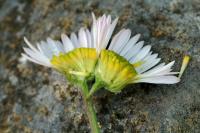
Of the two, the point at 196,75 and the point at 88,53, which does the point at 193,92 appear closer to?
the point at 196,75

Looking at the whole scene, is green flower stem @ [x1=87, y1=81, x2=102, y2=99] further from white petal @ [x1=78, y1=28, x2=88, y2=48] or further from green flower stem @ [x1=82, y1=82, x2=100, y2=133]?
white petal @ [x1=78, y1=28, x2=88, y2=48]

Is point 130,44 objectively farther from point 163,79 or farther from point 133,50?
point 163,79

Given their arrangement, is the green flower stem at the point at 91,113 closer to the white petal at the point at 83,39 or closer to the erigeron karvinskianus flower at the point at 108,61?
the erigeron karvinskianus flower at the point at 108,61

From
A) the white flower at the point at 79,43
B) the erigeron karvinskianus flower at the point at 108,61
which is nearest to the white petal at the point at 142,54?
the erigeron karvinskianus flower at the point at 108,61

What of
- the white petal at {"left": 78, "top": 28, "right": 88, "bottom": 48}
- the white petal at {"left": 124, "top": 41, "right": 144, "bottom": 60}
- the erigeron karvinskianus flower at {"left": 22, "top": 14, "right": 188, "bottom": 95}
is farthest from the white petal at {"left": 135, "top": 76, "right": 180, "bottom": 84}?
the white petal at {"left": 78, "top": 28, "right": 88, "bottom": 48}

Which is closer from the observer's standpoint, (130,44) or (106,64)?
(106,64)

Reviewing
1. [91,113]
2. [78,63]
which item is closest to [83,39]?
[78,63]
